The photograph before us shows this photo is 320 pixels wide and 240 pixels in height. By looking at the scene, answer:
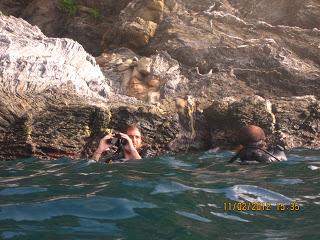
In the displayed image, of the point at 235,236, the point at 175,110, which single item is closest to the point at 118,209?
the point at 235,236

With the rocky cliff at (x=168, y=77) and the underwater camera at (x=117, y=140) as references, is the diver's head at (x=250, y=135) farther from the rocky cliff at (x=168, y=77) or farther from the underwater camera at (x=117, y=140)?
the rocky cliff at (x=168, y=77)

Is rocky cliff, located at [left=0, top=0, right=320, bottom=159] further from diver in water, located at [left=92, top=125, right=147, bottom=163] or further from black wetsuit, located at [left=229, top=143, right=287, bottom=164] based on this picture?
black wetsuit, located at [left=229, top=143, right=287, bottom=164]

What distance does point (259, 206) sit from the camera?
4.37 meters

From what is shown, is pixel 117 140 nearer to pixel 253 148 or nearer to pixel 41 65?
pixel 253 148

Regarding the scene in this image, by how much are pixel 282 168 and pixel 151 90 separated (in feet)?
17.2

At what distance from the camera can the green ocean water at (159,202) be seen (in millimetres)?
3516

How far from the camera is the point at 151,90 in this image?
11.2m

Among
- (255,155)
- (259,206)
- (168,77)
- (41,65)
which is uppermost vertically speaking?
(41,65)

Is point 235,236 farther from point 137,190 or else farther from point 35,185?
point 35,185

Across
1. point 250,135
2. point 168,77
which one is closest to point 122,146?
point 250,135

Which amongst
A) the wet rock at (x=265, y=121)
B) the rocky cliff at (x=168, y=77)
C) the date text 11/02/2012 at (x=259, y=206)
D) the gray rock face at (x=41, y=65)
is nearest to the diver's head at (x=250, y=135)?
the date text 11/02/2012 at (x=259, y=206)

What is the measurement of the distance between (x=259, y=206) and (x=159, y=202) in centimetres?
97

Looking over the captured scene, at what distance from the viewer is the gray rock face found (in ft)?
30.9

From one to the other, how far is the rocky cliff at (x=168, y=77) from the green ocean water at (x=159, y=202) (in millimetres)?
2333
